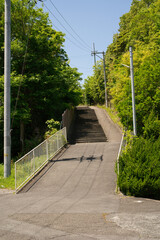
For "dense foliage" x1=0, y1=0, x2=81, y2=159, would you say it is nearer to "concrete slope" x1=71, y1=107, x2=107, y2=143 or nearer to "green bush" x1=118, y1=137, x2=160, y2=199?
"concrete slope" x1=71, y1=107, x2=107, y2=143

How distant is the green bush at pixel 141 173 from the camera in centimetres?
1093

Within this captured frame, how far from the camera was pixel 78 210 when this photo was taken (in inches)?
340

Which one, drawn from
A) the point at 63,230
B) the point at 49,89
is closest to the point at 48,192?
the point at 63,230

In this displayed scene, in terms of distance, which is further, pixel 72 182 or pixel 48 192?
pixel 72 182

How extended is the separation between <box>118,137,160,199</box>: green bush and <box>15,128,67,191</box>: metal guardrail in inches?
201

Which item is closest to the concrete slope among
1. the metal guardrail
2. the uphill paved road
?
the metal guardrail

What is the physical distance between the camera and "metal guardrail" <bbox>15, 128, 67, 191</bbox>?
45.1ft

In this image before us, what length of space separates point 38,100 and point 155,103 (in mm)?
11248

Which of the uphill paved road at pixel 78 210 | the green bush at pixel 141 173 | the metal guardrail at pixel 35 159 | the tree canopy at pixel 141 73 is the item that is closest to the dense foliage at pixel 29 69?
the metal guardrail at pixel 35 159

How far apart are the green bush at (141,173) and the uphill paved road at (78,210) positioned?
0.57 metres

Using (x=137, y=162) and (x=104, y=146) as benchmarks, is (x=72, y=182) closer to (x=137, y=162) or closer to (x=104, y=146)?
(x=137, y=162)

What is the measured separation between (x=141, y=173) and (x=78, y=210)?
146 inches

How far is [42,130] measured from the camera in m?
27.5

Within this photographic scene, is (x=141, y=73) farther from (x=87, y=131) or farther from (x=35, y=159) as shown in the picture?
(x=35, y=159)
